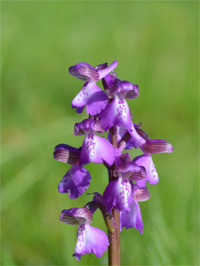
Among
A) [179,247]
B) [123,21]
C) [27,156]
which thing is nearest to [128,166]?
[179,247]

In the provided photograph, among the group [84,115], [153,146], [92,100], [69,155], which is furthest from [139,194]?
[84,115]

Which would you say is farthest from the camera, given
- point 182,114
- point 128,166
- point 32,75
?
point 32,75

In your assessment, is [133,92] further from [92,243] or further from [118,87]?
[92,243]

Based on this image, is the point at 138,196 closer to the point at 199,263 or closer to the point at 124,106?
the point at 124,106

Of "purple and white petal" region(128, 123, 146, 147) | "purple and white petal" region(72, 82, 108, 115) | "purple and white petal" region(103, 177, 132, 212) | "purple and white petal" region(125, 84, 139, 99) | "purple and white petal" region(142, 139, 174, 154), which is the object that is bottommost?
"purple and white petal" region(103, 177, 132, 212)

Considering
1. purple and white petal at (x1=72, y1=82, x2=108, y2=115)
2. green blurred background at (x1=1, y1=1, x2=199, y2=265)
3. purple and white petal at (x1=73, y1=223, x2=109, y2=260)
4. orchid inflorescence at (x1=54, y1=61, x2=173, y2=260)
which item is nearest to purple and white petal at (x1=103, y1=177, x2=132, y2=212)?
orchid inflorescence at (x1=54, y1=61, x2=173, y2=260)

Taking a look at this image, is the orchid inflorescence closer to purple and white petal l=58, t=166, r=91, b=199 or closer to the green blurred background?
purple and white petal l=58, t=166, r=91, b=199
